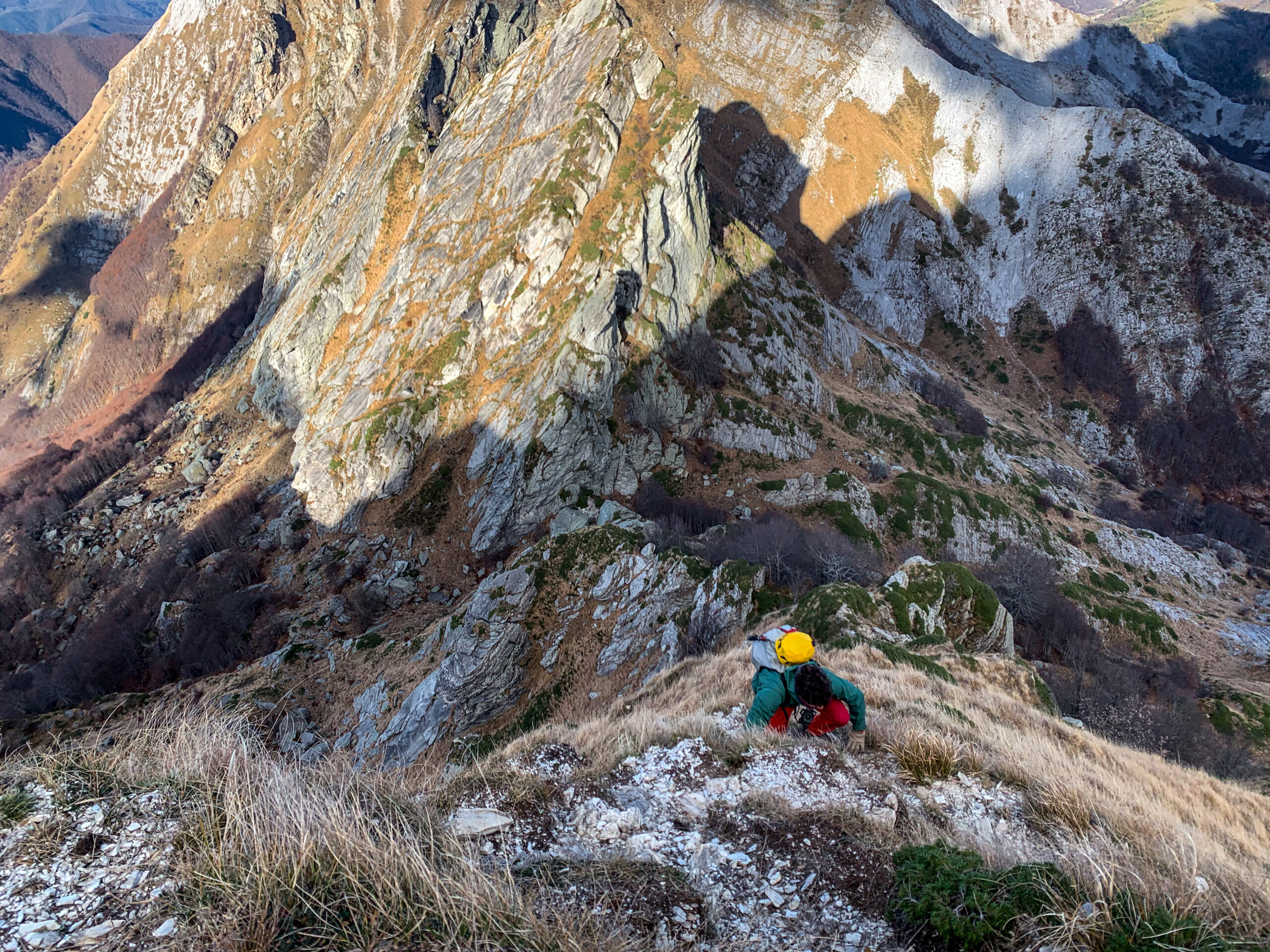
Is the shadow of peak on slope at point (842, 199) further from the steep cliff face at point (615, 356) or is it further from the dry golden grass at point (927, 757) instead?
the dry golden grass at point (927, 757)

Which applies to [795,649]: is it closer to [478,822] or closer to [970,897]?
[970,897]

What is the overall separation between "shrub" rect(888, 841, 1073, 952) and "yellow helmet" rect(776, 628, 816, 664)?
250 cm

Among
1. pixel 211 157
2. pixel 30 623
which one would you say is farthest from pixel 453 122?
pixel 211 157

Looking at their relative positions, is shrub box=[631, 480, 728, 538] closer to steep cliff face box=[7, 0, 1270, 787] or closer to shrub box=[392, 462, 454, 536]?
steep cliff face box=[7, 0, 1270, 787]

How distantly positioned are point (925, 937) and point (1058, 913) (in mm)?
737

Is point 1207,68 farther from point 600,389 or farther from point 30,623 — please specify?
point 30,623

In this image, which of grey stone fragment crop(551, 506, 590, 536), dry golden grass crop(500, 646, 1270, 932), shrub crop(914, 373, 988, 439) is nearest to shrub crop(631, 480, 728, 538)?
grey stone fragment crop(551, 506, 590, 536)

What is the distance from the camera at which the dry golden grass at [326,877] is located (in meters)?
2.62

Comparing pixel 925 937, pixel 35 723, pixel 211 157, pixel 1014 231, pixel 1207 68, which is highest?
pixel 1207 68

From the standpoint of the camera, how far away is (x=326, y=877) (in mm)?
2891

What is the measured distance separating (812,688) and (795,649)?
644 millimetres

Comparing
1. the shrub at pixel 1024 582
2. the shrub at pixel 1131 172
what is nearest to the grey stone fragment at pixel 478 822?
the shrub at pixel 1024 582

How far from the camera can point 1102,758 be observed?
706cm

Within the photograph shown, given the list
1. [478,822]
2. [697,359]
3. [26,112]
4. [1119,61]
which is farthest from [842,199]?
[26,112]
